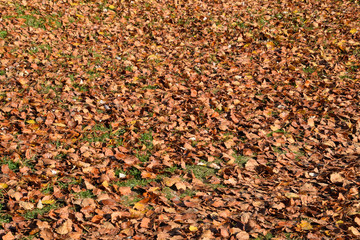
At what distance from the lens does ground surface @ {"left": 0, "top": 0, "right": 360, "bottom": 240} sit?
3428 mm

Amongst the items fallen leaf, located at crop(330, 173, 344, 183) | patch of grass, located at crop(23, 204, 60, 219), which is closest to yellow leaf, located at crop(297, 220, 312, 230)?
fallen leaf, located at crop(330, 173, 344, 183)

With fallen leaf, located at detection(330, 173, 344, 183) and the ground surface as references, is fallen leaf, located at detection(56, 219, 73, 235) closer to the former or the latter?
the ground surface

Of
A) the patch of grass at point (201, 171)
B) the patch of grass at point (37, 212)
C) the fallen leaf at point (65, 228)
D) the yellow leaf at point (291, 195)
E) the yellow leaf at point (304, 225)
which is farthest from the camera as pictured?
the patch of grass at point (201, 171)

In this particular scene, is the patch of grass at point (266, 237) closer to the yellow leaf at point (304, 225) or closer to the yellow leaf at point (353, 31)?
the yellow leaf at point (304, 225)

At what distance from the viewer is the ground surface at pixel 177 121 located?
343cm

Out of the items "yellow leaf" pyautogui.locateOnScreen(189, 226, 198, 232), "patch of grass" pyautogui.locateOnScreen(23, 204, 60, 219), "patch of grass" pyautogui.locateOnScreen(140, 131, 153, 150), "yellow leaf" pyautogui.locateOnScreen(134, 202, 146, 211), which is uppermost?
"yellow leaf" pyautogui.locateOnScreen(189, 226, 198, 232)

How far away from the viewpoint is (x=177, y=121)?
16.5 ft

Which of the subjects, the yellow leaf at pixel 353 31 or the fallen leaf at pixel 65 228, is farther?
the yellow leaf at pixel 353 31

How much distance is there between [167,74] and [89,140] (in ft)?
6.96

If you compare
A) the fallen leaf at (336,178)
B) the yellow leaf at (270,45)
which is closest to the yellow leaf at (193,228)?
the fallen leaf at (336,178)

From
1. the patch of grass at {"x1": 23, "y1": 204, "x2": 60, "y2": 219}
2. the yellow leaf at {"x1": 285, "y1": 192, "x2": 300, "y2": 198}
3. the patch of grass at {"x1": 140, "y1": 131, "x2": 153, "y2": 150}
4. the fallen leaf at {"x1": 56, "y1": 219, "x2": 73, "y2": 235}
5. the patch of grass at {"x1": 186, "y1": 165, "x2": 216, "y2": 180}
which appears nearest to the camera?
the fallen leaf at {"x1": 56, "y1": 219, "x2": 73, "y2": 235}

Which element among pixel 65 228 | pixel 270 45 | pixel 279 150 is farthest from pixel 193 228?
pixel 270 45

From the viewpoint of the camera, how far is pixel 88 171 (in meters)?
3.98

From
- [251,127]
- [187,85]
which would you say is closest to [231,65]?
[187,85]
